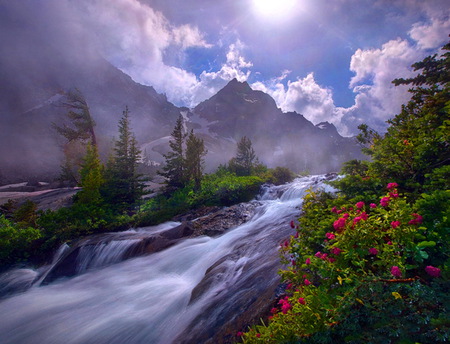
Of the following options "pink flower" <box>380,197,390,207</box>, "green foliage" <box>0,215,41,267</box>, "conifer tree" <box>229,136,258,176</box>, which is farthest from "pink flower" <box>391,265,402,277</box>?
"conifer tree" <box>229,136,258,176</box>

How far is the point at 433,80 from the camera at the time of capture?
779 centimetres

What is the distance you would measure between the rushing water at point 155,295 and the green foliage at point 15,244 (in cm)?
190

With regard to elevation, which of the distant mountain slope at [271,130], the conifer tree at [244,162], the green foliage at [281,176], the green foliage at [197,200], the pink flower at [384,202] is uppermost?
the distant mountain slope at [271,130]

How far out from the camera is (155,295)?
6422 millimetres

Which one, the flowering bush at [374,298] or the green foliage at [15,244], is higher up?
the flowering bush at [374,298]

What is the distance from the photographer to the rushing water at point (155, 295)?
468 cm

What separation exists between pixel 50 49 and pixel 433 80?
148741mm

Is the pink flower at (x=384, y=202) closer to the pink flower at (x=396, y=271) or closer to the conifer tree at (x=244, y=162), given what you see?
the pink flower at (x=396, y=271)

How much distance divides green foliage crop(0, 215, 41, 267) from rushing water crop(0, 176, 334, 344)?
6.24 feet

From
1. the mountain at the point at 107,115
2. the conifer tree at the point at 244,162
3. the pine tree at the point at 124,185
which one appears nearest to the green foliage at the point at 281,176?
the conifer tree at the point at 244,162

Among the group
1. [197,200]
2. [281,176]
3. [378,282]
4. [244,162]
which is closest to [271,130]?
[244,162]

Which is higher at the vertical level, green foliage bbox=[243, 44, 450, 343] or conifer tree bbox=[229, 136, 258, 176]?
conifer tree bbox=[229, 136, 258, 176]

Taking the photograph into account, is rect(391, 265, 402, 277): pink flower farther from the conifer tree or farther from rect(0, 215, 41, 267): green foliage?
the conifer tree

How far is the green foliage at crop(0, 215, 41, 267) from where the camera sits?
10.5 m
